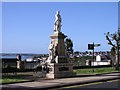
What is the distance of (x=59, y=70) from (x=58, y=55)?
147cm

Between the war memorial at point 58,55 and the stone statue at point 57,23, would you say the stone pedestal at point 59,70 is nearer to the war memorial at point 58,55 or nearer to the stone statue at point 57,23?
the war memorial at point 58,55

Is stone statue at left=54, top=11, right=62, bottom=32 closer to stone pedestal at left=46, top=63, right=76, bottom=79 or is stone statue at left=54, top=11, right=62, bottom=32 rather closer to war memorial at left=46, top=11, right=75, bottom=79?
war memorial at left=46, top=11, right=75, bottom=79

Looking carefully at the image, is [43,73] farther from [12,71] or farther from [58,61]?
[12,71]

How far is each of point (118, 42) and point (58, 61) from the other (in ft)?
62.4

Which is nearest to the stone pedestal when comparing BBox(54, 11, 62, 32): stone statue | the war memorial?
the war memorial

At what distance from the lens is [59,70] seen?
101ft

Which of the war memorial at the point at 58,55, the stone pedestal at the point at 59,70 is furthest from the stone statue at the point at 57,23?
the stone pedestal at the point at 59,70

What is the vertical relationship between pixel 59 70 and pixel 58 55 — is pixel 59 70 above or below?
below

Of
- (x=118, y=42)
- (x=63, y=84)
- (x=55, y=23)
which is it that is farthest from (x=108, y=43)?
(x=63, y=84)

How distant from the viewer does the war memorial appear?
101ft

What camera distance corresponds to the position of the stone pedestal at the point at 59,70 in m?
30.4

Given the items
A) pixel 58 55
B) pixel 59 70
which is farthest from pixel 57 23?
pixel 59 70

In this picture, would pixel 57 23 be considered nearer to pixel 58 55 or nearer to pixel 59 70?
pixel 58 55

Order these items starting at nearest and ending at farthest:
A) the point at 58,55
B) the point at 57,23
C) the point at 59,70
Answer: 1. the point at 59,70
2. the point at 58,55
3. the point at 57,23
